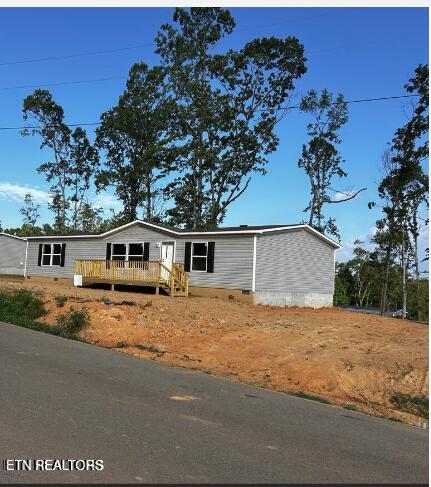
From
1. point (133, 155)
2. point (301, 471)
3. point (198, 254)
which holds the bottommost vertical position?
point (301, 471)

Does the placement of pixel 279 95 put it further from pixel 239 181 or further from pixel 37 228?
pixel 37 228

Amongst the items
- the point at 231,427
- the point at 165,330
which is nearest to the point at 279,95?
the point at 165,330

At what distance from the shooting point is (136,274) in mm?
25312

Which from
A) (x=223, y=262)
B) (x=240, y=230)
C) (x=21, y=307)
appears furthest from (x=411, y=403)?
(x=223, y=262)

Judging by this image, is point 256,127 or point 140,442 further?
point 256,127

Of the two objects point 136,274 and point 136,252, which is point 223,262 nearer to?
point 136,274

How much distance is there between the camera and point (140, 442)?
4879 millimetres

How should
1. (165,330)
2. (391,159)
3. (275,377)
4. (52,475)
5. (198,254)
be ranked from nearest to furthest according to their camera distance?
1. (52,475)
2. (275,377)
3. (165,330)
4. (198,254)
5. (391,159)

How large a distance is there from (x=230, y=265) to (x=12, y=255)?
2318 centimetres

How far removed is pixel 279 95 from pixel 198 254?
20681mm

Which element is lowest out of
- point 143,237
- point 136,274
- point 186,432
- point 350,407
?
point 350,407

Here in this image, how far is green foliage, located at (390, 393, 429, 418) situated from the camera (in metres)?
7.58

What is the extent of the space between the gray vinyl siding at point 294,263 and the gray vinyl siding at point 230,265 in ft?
1.45

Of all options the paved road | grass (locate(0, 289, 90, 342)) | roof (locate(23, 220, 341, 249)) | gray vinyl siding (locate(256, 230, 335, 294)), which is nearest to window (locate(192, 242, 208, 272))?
roof (locate(23, 220, 341, 249))
